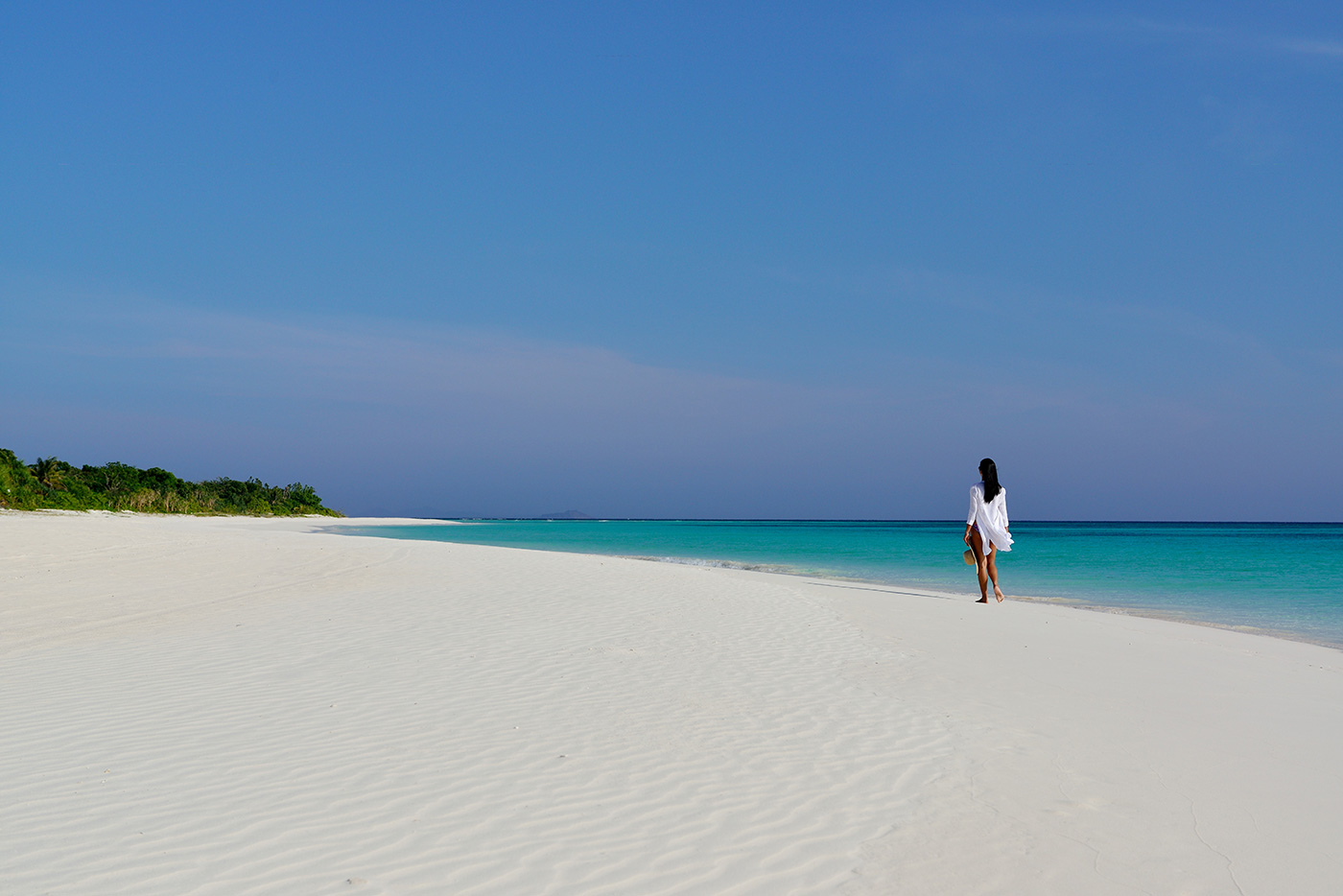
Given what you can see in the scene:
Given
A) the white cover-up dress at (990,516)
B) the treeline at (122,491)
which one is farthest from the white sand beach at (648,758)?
A: the treeline at (122,491)

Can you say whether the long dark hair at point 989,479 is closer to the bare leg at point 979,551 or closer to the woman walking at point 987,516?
the woman walking at point 987,516

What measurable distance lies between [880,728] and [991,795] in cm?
143

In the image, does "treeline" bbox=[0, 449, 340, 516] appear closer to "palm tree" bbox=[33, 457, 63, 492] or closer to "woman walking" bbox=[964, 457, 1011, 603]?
"palm tree" bbox=[33, 457, 63, 492]

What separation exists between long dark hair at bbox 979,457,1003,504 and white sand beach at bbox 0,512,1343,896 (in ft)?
10.0

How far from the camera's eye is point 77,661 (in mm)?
7977

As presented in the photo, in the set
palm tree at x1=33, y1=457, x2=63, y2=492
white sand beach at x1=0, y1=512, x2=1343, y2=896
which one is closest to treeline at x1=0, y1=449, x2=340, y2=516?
palm tree at x1=33, y1=457, x2=63, y2=492

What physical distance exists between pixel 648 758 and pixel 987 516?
1007 cm

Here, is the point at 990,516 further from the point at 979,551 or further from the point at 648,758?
the point at 648,758

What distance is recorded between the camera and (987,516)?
13.6m

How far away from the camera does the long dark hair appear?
13.3 metres

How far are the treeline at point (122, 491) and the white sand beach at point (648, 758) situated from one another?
4523cm

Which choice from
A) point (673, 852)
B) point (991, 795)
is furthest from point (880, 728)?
point (673, 852)

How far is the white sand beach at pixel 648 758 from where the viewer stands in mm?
3678

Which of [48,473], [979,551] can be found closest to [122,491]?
[48,473]
